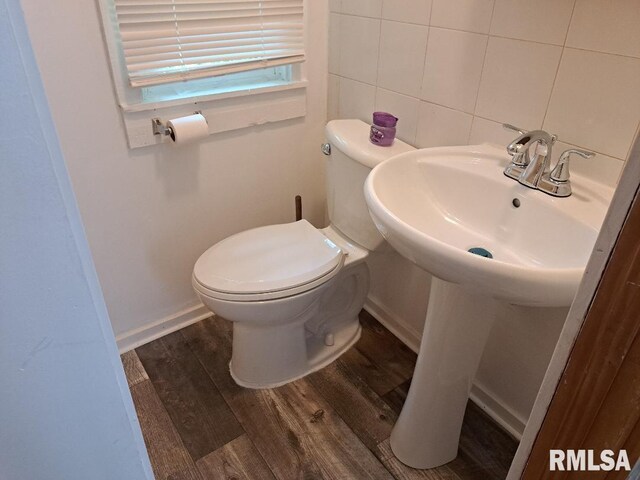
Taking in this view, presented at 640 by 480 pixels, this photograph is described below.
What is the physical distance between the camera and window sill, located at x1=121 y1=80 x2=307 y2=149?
4.73 feet

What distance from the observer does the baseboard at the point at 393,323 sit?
1.77 meters

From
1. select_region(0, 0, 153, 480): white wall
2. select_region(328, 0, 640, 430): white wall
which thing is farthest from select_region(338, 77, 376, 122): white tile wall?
select_region(0, 0, 153, 480): white wall

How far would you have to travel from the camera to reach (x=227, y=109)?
1.60m

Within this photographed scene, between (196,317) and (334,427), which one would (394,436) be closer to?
(334,427)

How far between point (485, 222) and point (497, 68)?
0.39m

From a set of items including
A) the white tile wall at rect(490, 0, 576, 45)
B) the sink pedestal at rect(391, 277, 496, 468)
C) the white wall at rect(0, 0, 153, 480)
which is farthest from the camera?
the sink pedestal at rect(391, 277, 496, 468)

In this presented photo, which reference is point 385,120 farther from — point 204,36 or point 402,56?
point 204,36

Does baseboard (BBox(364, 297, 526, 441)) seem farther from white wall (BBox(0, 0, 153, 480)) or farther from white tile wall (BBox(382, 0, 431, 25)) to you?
white wall (BBox(0, 0, 153, 480))

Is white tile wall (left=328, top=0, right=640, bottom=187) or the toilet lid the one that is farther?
Answer: the toilet lid

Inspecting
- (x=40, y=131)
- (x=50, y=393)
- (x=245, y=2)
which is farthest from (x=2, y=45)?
(x=245, y=2)

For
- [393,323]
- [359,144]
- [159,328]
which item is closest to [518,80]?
[359,144]

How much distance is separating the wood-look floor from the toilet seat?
421 mm

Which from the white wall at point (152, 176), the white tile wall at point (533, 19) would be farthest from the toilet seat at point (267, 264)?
the white tile wall at point (533, 19)

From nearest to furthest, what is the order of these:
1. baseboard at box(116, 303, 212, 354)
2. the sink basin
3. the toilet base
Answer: the sink basin
the toilet base
baseboard at box(116, 303, 212, 354)
